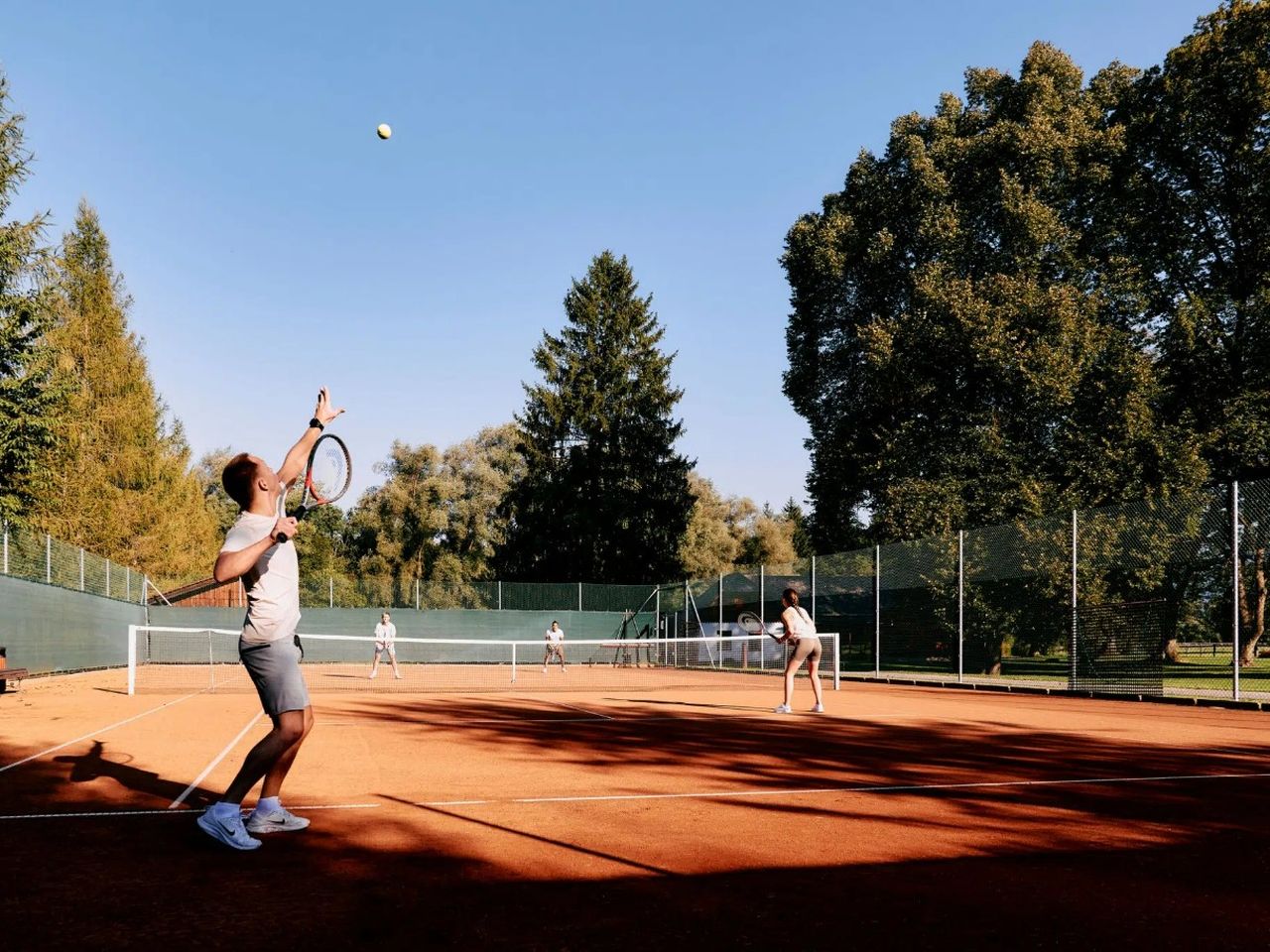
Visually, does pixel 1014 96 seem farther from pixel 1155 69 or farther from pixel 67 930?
pixel 67 930

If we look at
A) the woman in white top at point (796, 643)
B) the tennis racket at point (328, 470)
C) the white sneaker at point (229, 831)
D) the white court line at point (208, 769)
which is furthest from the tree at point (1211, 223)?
the white sneaker at point (229, 831)

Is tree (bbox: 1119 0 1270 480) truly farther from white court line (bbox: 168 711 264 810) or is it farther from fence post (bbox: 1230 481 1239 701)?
white court line (bbox: 168 711 264 810)

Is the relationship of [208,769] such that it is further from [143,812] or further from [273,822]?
[273,822]

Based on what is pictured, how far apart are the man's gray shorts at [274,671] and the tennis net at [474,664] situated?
36.8ft

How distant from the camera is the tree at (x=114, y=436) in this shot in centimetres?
3769

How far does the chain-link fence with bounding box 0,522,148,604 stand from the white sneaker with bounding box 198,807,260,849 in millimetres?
15706

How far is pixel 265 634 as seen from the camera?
510cm

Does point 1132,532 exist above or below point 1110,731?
above

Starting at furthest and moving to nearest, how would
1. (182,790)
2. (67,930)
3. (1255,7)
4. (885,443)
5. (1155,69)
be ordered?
(885,443), (1155,69), (1255,7), (182,790), (67,930)

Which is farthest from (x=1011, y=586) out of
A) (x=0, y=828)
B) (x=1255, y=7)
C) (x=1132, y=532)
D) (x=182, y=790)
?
(x=0, y=828)

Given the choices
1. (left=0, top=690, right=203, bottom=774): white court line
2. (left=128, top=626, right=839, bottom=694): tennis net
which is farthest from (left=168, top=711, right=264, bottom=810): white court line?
(left=128, top=626, right=839, bottom=694): tennis net

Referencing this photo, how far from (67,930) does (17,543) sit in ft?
59.0

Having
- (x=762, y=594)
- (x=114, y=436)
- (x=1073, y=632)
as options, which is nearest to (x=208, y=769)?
(x=1073, y=632)

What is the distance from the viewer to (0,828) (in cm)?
576
